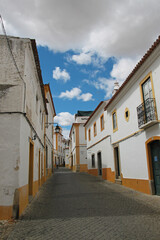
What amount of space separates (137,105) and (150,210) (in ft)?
15.7

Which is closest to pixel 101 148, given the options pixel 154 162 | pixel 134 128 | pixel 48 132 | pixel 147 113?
pixel 48 132

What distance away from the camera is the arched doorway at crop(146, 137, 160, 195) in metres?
7.78

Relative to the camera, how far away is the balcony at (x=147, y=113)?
7453 mm

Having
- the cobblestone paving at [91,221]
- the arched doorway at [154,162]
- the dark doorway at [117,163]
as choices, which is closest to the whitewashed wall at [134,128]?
the arched doorway at [154,162]

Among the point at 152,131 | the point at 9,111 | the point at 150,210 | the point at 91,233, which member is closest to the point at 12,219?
the point at 91,233

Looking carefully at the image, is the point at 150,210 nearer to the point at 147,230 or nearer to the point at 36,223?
the point at 147,230

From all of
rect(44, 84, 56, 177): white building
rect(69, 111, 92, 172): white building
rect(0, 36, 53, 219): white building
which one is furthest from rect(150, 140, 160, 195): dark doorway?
rect(69, 111, 92, 172): white building

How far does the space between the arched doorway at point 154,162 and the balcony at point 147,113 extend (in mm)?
668

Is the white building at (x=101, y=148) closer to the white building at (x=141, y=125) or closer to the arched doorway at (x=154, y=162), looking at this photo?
the white building at (x=141, y=125)

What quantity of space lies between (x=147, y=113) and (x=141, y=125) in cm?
56

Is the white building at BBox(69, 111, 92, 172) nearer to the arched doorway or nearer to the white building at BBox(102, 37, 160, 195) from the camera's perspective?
the white building at BBox(102, 37, 160, 195)

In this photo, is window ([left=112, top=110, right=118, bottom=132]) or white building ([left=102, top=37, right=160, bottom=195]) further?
window ([left=112, top=110, right=118, bottom=132])

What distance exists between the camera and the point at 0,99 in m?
5.86

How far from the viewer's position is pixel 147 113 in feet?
26.3
